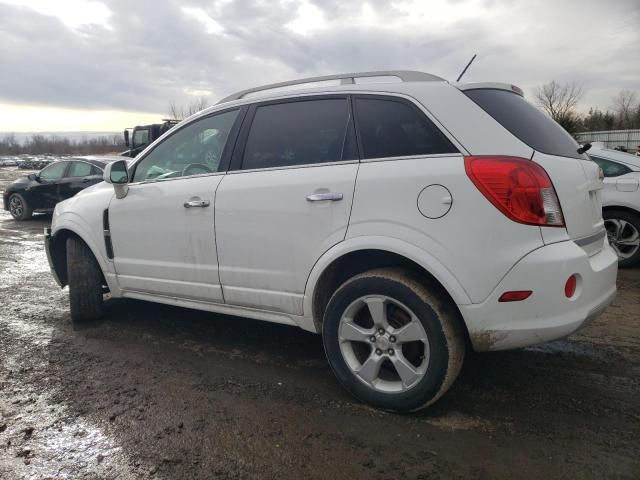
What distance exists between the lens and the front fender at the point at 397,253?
8.25 feet

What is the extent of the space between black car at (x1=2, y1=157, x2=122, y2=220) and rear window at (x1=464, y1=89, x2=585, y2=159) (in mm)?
11259

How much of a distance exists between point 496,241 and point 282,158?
4.79 ft

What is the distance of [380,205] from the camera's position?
2715 millimetres

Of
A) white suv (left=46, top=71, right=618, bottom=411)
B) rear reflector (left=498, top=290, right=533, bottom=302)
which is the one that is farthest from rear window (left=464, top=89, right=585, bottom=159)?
rear reflector (left=498, top=290, right=533, bottom=302)

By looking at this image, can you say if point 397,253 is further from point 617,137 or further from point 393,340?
point 617,137

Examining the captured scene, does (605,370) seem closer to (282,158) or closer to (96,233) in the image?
(282,158)

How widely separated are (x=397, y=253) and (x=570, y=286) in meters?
0.85

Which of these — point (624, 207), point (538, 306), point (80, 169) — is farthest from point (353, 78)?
point (80, 169)

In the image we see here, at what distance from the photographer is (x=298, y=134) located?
3244 mm

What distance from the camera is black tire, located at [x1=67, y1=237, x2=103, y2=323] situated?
171 inches

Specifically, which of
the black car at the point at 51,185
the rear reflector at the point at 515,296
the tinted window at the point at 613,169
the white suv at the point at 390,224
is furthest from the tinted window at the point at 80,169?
the rear reflector at the point at 515,296

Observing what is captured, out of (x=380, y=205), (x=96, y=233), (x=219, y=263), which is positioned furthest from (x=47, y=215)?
(x=380, y=205)

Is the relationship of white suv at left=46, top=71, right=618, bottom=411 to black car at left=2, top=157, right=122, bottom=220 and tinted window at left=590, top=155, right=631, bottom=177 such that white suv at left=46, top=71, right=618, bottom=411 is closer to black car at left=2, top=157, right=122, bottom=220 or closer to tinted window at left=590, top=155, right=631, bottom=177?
tinted window at left=590, top=155, right=631, bottom=177

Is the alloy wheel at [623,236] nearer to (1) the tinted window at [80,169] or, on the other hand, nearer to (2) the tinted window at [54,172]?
(1) the tinted window at [80,169]
